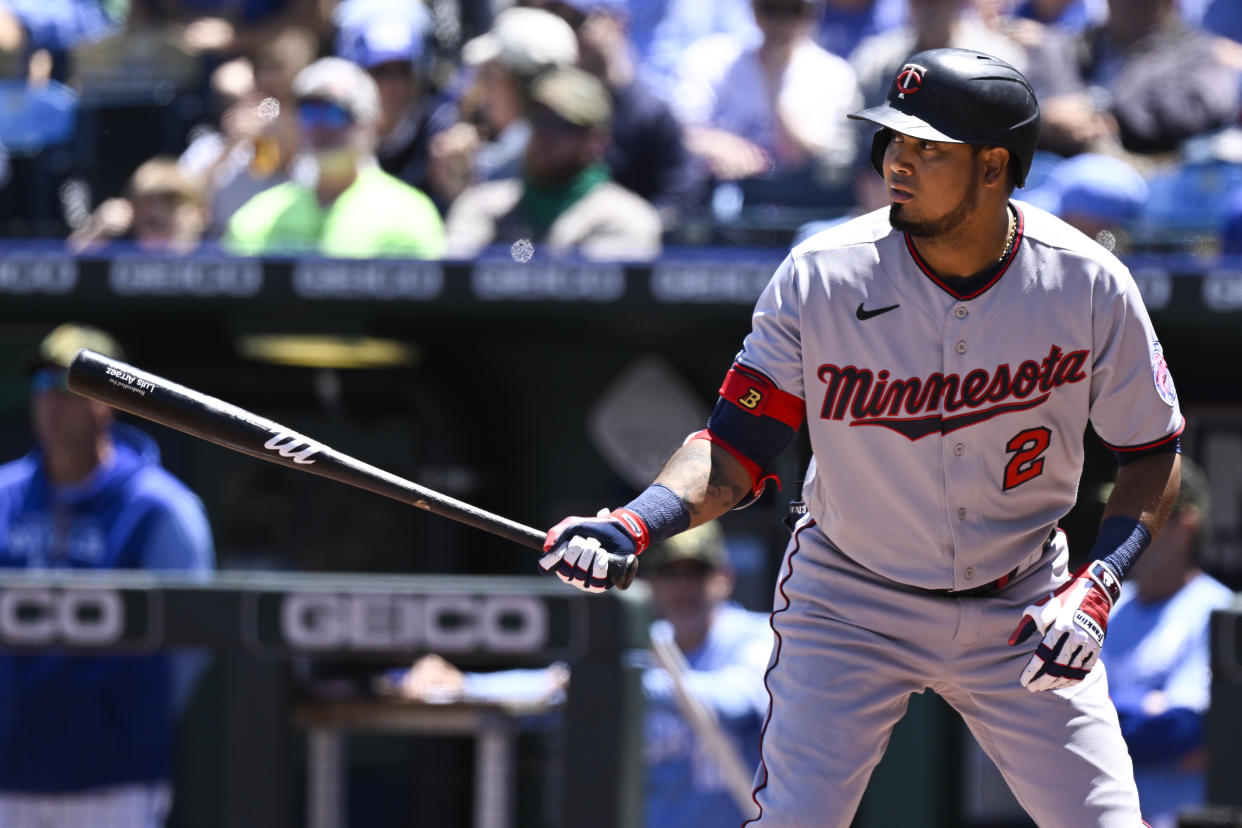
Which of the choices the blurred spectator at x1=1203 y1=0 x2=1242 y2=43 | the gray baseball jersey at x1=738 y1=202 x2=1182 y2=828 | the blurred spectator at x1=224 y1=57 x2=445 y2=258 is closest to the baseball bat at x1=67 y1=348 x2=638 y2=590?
the gray baseball jersey at x1=738 y1=202 x2=1182 y2=828

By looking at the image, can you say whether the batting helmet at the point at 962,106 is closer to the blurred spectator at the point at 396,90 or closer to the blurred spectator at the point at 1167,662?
the blurred spectator at the point at 1167,662

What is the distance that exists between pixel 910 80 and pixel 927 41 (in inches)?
140

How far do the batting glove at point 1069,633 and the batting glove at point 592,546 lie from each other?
662 millimetres

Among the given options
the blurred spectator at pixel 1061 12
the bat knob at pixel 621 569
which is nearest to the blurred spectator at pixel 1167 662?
the bat knob at pixel 621 569

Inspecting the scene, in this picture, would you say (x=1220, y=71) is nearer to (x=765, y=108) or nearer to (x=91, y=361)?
(x=765, y=108)

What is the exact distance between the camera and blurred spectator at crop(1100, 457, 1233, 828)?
15.0ft

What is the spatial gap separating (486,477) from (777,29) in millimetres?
1984

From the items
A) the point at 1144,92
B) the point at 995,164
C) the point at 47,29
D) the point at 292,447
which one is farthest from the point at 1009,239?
the point at 47,29

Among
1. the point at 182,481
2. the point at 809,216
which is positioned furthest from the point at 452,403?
the point at 809,216

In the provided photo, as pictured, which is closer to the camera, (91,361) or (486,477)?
(91,361)

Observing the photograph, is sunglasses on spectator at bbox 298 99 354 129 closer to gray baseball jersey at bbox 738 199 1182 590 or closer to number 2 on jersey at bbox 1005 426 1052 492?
gray baseball jersey at bbox 738 199 1182 590

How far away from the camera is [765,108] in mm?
6926

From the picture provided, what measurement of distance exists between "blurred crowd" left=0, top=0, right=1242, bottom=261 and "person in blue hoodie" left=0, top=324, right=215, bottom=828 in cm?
134

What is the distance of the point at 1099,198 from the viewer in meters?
5.75
